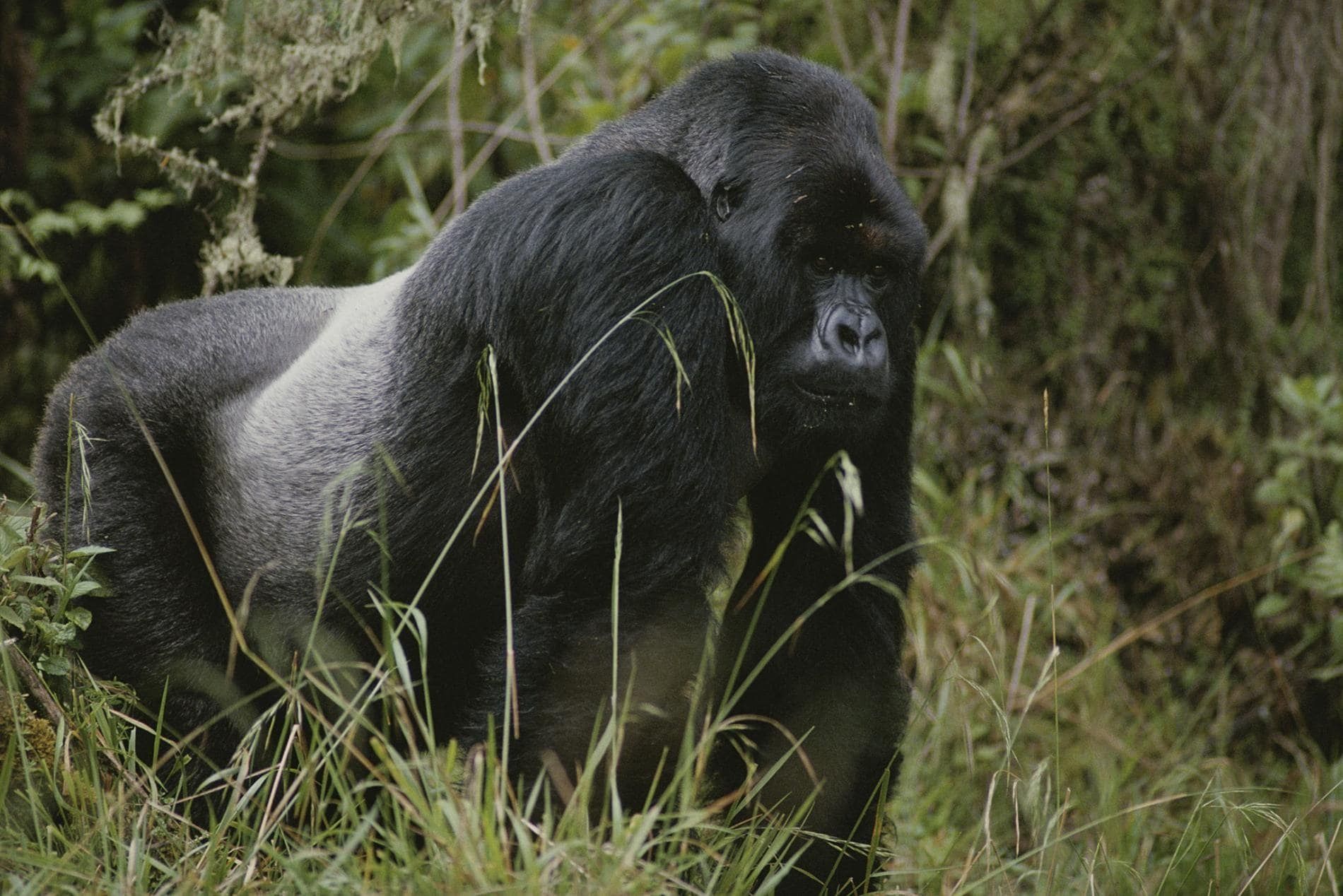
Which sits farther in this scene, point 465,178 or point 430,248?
point 465,178

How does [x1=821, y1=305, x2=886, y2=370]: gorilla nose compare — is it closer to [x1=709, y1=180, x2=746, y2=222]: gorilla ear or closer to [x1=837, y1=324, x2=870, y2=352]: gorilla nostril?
[x1=837, y1=324, x2=870, y2=352]: gorilla nostril

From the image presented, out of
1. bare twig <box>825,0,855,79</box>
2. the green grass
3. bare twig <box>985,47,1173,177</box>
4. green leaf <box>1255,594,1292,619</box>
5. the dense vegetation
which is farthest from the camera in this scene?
bare twig <box>985,47,1173,177</box>

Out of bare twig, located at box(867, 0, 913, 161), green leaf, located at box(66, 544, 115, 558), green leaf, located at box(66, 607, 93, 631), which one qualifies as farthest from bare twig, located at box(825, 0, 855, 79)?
green leaf, located at box(66, 607, 93, 631)

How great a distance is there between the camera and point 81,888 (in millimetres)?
1912

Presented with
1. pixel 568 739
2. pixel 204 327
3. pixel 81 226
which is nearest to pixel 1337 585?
Result: pixel 568 739

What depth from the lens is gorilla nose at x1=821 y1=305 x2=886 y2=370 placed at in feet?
8.70

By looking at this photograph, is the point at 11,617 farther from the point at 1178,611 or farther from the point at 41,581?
the point at 1178,611

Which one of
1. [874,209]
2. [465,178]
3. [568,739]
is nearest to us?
[568,739]

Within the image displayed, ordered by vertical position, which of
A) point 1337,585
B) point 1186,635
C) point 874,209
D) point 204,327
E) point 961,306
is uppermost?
point 874,209

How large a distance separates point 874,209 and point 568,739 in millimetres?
1228

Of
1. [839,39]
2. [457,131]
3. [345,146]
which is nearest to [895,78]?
[839,39]

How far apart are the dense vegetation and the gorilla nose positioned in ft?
4.08

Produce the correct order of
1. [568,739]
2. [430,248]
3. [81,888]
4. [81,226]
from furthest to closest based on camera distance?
[81,226], [430,248], [568,739], [81,888]

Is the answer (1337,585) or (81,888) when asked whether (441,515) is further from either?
(1337,585)
